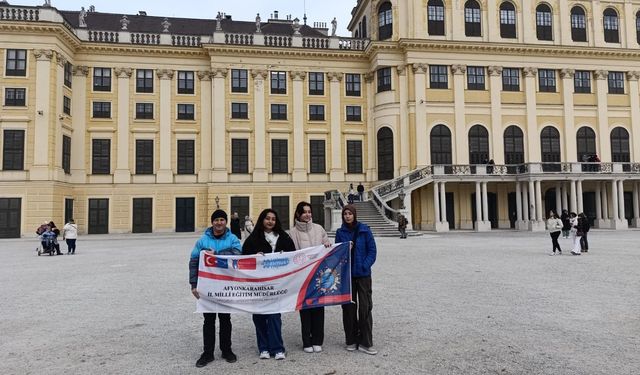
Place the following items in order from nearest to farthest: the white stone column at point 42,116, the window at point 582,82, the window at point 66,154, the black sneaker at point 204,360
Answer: the black sneaker at point 204,360 < the white stone column at point 42,116 < the window at point 66,154 < the window at point 582,82

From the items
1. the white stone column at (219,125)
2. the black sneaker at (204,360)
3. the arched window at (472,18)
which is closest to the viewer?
the black sneaker at (204,360)

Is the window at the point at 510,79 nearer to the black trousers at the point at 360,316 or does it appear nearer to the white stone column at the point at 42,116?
the white stone column at the point at 42,116

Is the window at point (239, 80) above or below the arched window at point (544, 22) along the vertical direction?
below

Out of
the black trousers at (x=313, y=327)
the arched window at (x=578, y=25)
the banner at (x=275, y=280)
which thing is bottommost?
the black trousers at (x=313, y=327)

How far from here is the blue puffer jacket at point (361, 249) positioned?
589cm

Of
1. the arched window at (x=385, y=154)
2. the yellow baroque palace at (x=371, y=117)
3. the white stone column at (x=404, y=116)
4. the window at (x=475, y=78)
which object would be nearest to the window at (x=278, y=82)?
the yellow baroque palace at (x=371, y=117)

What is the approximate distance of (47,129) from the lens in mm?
32094

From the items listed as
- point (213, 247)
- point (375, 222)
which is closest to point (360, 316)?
point (213, 247)

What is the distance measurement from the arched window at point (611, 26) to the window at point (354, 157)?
24435 mm

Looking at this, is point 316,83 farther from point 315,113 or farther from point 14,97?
point 14,97

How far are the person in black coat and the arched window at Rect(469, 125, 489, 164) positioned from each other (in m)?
34.1

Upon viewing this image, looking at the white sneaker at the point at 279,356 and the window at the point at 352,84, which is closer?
the white sneaker at the point at 279,356

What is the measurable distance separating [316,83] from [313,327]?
3439cm

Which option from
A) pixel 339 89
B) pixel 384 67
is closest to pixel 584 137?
pixel 384 67
